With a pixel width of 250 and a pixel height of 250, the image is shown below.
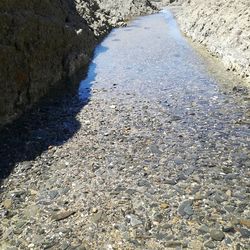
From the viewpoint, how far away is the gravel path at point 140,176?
9.88 meters

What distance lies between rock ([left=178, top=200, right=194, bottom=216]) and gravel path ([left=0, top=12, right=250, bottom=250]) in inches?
1.1

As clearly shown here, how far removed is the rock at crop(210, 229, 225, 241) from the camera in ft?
31.3

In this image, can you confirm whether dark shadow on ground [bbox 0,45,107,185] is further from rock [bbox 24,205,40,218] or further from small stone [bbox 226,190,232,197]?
small stone [bbox 226,190,232,197]

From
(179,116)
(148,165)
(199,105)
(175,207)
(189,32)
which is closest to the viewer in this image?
(175,207)

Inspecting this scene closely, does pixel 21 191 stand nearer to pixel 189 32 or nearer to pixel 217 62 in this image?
pixel 217 62

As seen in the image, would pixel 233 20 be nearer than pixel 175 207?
No

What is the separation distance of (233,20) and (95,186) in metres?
21.6

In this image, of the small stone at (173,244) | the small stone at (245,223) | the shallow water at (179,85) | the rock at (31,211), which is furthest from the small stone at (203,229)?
the rock at (31,211)

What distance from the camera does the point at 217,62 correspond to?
2672 cm

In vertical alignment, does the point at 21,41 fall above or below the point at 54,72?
above

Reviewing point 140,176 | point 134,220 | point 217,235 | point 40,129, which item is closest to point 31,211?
point 134,220

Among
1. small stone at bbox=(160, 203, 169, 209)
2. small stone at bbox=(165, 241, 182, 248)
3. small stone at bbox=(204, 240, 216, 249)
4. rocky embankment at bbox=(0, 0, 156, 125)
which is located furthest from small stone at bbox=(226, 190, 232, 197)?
rocky embankment at bbox=(0, 0, 156, 125)

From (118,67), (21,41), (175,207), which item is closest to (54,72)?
(21,41)

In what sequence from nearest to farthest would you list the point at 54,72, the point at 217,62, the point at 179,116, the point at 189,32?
the point at 179,116 → the point at 54,72 → the point at 217,62 → the point at 189,32
